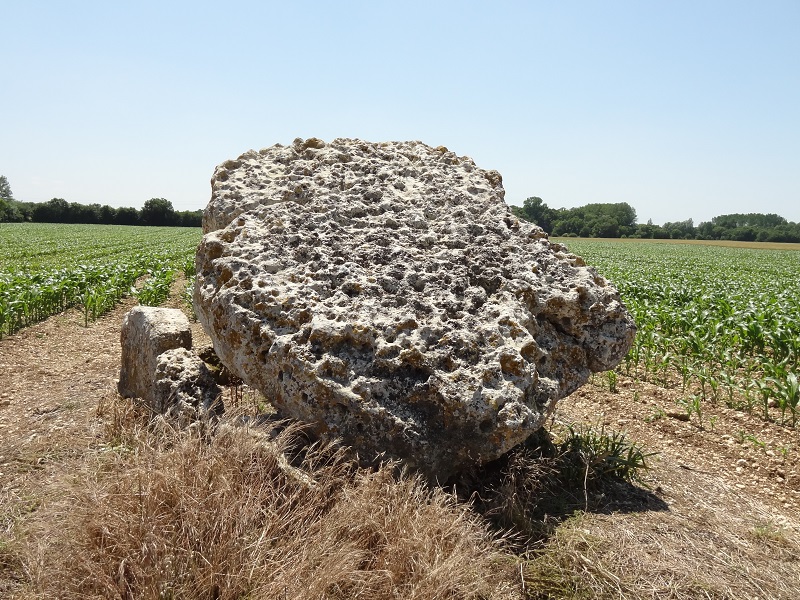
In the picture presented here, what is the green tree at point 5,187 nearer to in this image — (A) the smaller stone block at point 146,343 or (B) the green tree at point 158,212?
(B) the green tree at point 158,212

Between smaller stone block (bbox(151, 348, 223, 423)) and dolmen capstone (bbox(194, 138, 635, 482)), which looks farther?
smaller stone block (bbox(151, 348, 223, 423))

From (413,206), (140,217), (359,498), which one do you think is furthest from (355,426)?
(140,217)

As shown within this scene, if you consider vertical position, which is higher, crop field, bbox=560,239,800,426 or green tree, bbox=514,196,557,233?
green tree, bbox=514,196,557,233

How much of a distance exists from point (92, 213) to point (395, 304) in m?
79.7

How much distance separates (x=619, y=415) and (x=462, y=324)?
353 cm

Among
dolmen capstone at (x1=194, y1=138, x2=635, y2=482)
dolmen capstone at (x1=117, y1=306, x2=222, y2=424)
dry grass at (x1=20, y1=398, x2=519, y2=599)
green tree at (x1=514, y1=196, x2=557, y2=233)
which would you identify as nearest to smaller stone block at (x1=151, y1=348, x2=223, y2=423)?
dolmen capstone at (x1=117, y1=306, x2=222, y2=424)

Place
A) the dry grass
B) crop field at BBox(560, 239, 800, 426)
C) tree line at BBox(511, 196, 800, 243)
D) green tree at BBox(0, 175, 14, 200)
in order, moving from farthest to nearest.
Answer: green tree at BBox(0, 175, 14, 200)
tree line at BBox(511, 196, 800, 243)
crop field at BBox(560, 239, 800, 426)
the dry grass

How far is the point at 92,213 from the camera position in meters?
72.1

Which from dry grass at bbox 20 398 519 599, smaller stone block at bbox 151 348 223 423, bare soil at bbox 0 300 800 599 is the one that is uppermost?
smaller stone block at bbox 151 348 223 423

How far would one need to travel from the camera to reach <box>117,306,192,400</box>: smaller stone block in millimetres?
4336

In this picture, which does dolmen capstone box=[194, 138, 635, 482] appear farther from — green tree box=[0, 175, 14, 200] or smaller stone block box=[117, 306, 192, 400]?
green tree box=[0, 175, 14, 200]

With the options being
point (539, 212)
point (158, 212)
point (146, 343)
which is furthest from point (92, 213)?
point (146, 343)

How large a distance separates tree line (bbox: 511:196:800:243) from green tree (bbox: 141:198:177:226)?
156 feet

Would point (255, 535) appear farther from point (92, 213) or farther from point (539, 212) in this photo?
point (539, 212)
